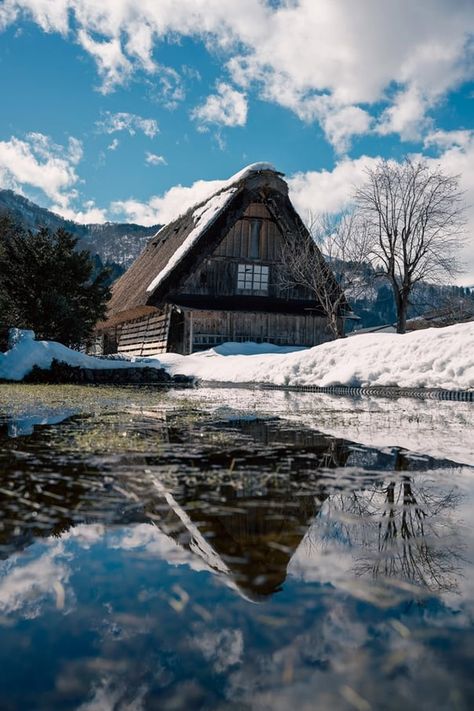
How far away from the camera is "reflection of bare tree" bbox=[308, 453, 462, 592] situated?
191 centimetres

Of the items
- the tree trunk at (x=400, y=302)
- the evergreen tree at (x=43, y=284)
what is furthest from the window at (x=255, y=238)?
the evergreen tree at (x=43, y=284)

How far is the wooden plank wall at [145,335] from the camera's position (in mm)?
25266

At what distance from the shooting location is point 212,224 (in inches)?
961

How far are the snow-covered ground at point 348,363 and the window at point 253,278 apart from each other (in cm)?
667

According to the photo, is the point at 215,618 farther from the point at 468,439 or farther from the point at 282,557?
the point at 468,439

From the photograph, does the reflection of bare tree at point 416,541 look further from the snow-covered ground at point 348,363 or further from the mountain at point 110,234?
the mountain at point 110,234

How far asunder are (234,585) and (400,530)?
960 mm

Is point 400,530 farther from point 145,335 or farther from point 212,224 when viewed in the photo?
point 145,335

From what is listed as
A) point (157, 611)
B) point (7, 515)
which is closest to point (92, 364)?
point (7, 515)

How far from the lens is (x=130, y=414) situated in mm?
7375

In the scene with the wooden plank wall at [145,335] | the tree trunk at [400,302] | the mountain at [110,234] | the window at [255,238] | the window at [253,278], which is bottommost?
the wooden plank wall at [145,335]

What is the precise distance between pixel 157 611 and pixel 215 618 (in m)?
0.18

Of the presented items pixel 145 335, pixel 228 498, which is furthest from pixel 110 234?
pixel 228 498

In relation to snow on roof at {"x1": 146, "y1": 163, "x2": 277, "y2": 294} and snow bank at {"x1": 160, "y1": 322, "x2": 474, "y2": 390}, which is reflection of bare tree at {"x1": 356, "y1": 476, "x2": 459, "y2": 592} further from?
snow on roof at {"x1": 146, "y1": 163, "x2": 277, "y2": 294}
